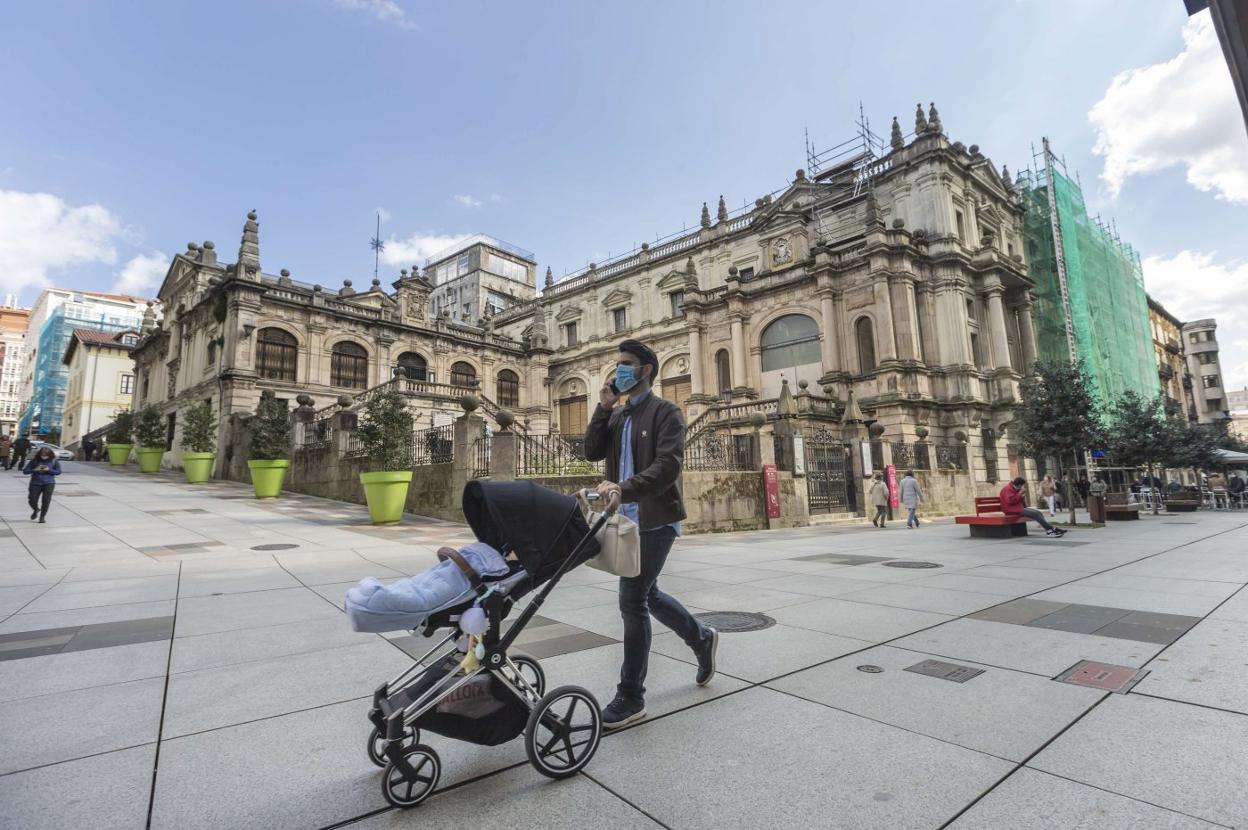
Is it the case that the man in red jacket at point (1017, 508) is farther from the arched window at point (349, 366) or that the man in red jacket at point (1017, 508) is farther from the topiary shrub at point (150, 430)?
the topiary shrub at point (150, 430)

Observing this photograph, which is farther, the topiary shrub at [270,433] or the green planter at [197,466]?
the green planter at [197,466]

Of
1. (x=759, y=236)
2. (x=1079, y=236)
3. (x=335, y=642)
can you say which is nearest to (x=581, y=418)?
(x=759, y=236)

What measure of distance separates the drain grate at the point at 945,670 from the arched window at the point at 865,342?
2457 centimetres

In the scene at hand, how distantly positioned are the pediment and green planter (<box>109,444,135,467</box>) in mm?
27279

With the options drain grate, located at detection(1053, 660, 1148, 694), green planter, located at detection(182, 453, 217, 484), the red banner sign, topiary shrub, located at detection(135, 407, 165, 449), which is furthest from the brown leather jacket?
topiary shrub, located at detection(135, 407, 165, 449)

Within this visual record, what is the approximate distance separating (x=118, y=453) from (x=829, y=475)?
32.5 metres

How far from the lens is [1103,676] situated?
3451mm

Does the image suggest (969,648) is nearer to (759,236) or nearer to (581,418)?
(759,236)

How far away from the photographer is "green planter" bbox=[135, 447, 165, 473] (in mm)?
25033

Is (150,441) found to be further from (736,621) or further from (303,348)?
(736,621)

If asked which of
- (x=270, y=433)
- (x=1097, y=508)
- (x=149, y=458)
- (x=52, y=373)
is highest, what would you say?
(x=52, y=373)

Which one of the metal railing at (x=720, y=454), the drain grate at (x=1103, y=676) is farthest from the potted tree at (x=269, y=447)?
the drain grate at (x=1103, y=676)

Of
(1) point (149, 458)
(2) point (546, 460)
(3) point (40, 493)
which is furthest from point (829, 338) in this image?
(1) point (149, 458)

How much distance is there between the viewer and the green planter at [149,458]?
25.0m
